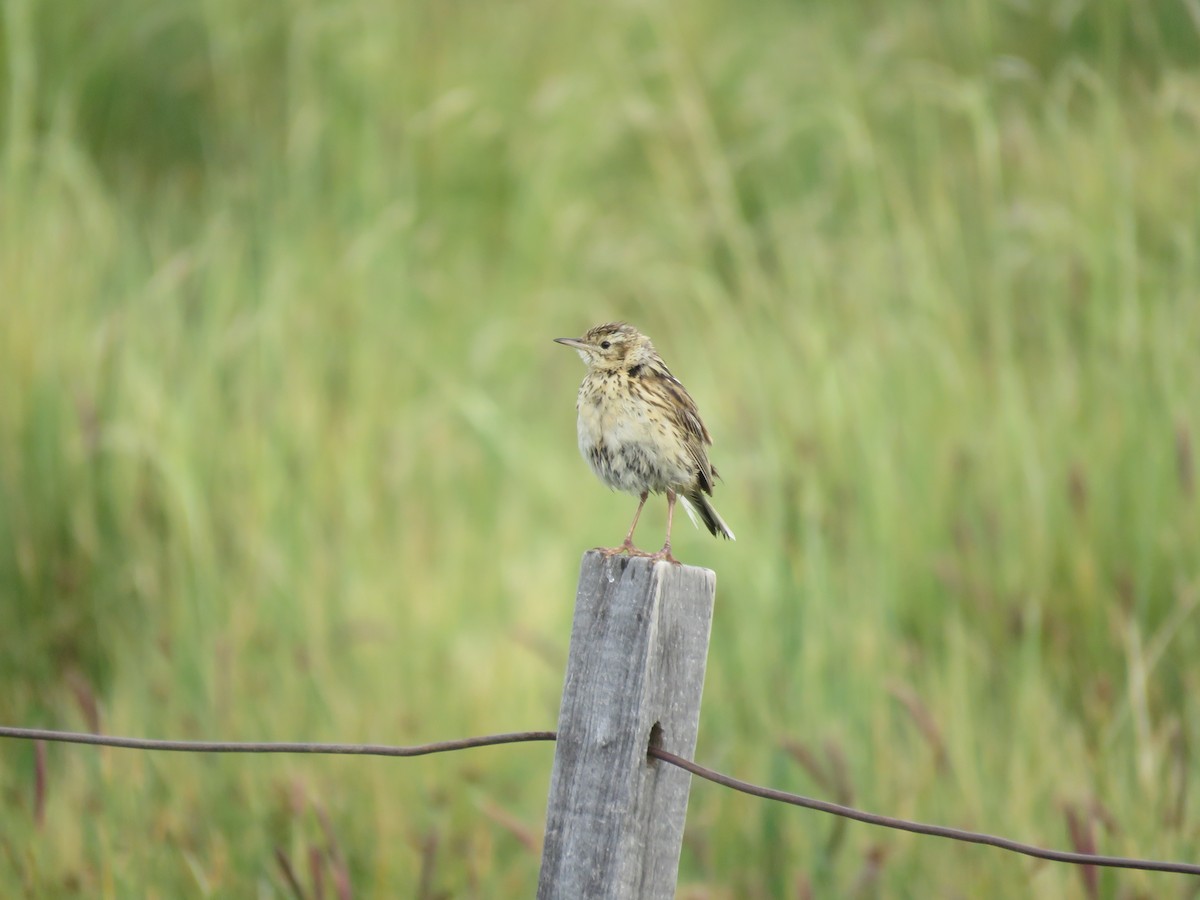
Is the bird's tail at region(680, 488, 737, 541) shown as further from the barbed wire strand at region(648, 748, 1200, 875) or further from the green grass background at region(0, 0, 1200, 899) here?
the barbed wire strand at region(648, 748, 1200, 875)

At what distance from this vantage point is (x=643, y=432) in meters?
3.40

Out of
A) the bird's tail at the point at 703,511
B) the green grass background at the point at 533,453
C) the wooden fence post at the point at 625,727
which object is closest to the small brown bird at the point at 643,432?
the bird's tail at the point at 703,511

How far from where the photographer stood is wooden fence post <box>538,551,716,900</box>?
237 cm

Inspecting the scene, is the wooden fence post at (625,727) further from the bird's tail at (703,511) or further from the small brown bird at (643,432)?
the bird's tail at (703,511)

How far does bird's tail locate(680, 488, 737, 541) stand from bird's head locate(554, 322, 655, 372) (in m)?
0.38

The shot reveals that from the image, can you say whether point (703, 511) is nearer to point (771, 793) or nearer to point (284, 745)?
point (771, 793)

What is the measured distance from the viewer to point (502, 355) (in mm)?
7660

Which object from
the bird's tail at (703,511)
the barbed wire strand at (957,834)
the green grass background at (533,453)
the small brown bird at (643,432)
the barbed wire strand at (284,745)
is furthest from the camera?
the green grass background at (533,453)

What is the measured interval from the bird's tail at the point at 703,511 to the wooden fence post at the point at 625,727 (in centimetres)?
114

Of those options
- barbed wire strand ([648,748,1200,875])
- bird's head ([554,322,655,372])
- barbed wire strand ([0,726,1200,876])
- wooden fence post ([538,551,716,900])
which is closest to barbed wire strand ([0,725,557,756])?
barbed wire strand ([0,726,1200,876])

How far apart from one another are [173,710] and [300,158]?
3.48 metres

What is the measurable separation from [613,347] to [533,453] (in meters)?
2.85

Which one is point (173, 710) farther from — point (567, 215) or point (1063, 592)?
point (567, 215)

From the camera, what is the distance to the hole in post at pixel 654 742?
242 centimetres
